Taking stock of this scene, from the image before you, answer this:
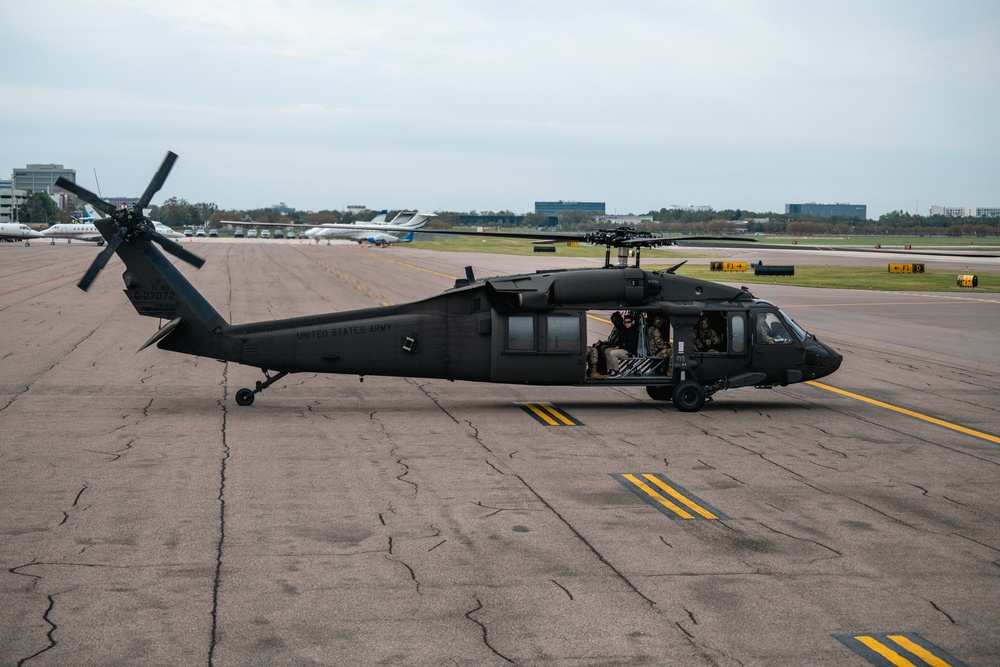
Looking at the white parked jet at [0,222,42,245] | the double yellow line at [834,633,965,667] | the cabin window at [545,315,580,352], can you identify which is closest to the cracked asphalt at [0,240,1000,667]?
the double yellow line at [834,633,965,667]

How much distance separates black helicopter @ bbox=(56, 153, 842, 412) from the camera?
19.7 metres

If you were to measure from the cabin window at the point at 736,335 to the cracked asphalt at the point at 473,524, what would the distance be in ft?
4.48

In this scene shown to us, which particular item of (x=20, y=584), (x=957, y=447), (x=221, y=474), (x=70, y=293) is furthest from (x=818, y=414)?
(x=70, y=293)

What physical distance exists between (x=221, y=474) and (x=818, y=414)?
12251 mm

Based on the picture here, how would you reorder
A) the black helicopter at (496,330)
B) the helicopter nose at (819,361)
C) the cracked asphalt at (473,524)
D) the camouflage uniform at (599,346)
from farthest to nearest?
1. the helicopter nose at (819,361)
2. the camouflage uniform at (599,346)
3. the black helicopter at (496,330)
4. the cracked asphalt at (473,524)

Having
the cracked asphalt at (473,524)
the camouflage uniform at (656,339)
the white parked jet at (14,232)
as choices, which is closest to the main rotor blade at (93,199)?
the cracked asphalt at (473,524)

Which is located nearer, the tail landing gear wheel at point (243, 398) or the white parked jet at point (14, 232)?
the tail landing gear wheel at point (243, 398)

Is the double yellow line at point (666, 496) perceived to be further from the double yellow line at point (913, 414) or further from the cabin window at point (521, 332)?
the double yellow line at point (913, 414)

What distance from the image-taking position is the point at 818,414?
20.7 m

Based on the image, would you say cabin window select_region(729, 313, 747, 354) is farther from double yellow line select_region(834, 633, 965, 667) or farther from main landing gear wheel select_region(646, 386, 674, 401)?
double yellow line select_region(834, 633, 965, 667)

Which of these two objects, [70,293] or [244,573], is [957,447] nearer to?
[244,573]

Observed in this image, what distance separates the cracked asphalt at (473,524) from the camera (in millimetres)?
9047

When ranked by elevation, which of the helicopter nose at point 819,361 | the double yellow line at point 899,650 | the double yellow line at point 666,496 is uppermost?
the helicopter nose at point 819,361

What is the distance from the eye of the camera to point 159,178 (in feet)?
64.3
